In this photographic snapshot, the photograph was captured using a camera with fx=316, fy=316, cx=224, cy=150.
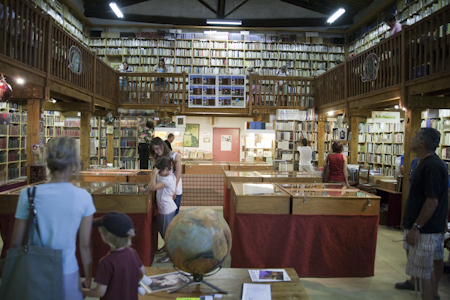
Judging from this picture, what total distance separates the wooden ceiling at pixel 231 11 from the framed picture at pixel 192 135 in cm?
478

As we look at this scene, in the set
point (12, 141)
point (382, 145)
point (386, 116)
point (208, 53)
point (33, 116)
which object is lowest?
Answer: point (12, 141)

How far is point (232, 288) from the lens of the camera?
196 cm

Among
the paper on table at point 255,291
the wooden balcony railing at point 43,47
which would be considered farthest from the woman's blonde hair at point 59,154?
the wooden balcony railing at point 43,47

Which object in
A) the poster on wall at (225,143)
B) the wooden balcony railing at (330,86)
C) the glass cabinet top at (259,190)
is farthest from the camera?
the poster on wall at (225,143)

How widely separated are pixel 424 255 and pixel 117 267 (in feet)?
7.93

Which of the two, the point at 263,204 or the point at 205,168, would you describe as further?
the point at 205,168

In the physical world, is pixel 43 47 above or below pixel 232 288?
above

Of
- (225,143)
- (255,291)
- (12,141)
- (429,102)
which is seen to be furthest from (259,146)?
(255,291)

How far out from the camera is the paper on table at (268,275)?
6.82 feet

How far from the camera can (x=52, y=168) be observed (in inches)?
60.7

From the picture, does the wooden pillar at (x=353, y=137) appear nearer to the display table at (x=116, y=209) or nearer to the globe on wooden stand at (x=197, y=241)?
the display table at (x=116, y=209)

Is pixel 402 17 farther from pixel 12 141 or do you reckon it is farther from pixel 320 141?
pixel 12 141

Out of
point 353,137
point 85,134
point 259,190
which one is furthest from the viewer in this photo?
point 353,137

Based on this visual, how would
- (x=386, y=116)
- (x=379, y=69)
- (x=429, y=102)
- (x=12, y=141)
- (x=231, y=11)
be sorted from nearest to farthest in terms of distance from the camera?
(x=429, y=102), (x=379, y=69), (x=12, y=141), (x=386, y=116), (x=231, y=11)
